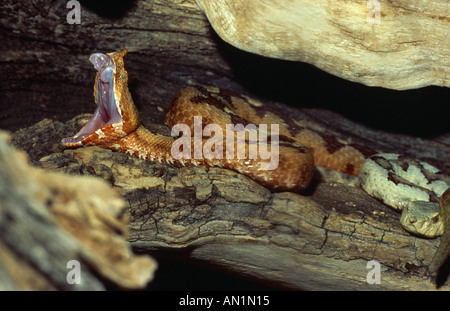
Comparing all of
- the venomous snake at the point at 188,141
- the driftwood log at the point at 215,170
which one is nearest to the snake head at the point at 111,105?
the venomous snake at the point at 188,141

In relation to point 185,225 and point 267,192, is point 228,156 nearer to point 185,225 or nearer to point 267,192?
point 267,192

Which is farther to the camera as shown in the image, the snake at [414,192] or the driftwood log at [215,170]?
the snake at [414,192]

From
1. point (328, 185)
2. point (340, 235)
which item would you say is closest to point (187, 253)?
point (340, 235)

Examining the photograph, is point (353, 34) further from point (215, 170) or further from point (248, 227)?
point (248, 227)

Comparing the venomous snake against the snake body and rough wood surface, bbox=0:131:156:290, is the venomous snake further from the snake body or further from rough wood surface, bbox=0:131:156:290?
rough wood surface, bbox=0:131:156:290

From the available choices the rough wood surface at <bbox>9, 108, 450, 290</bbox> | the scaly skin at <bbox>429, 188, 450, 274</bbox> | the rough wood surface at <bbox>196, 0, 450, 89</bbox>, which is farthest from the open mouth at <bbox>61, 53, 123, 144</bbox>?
the scaly skin at <bbox>429, 188, 450, 274</bbox>

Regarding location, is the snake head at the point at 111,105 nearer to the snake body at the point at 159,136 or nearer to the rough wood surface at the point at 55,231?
the snake body at the point at 159,136
